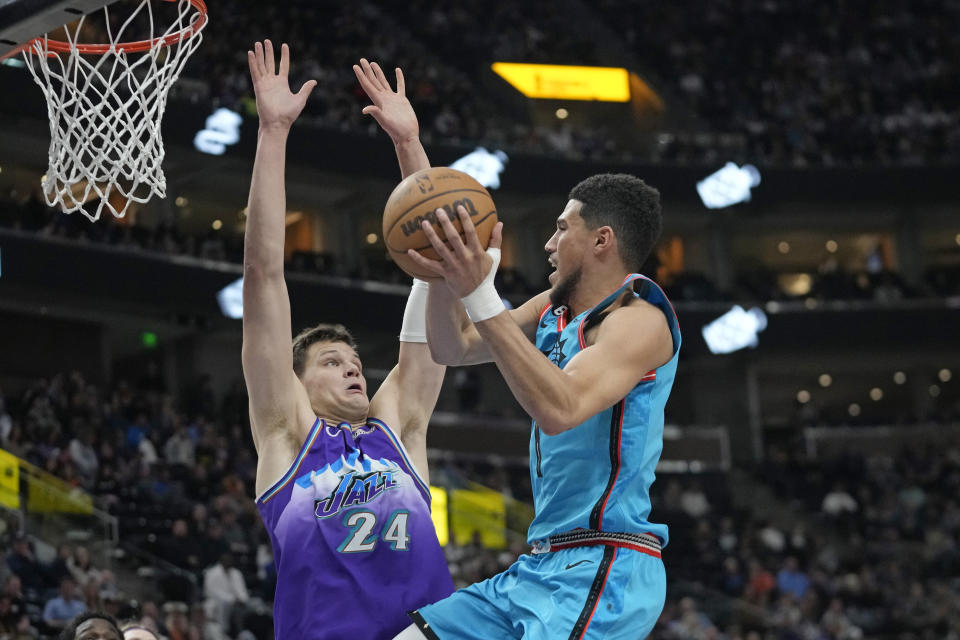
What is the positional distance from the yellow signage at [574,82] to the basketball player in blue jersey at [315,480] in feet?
89.9

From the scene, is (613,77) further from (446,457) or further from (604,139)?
(446,457)

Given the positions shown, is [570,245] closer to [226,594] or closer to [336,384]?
[336,384]

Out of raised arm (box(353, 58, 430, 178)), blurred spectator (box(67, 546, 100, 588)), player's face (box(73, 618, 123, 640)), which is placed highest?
raised arm (box(353, 58, 430, 178))

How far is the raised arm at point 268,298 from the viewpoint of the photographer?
4383mm

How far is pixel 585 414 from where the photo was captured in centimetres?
365

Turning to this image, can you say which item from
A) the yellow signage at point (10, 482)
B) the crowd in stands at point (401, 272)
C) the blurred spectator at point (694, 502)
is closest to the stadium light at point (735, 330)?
the crowd in stands at point (401, 272)

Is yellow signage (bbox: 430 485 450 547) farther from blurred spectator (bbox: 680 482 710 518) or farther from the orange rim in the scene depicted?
the orange rim

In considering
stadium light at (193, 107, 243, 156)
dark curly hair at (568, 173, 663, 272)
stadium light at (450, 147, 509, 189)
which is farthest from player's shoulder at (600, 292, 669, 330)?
stadium light at (450, 147, 509, 189)

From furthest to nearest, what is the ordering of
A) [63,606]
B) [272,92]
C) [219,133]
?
[219,133] → [63,606] → [272,92]

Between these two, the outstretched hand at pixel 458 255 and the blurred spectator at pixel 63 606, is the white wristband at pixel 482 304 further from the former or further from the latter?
the blurred spectator at pixel 63 606

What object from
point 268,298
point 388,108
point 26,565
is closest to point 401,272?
point 26,565

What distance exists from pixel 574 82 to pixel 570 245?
28.8 m

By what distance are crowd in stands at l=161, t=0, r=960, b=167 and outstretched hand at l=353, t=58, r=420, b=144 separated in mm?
19556

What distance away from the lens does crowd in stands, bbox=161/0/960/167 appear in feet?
88.4
